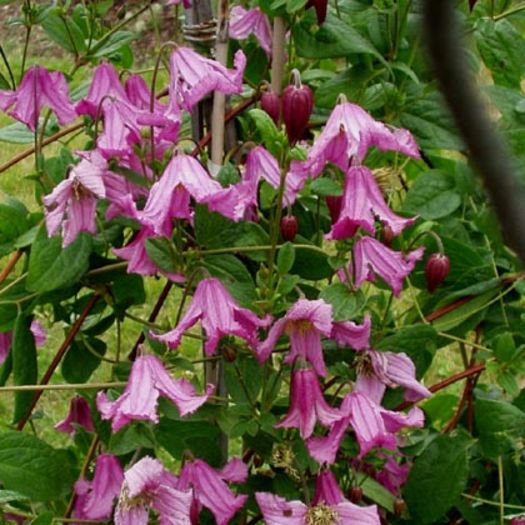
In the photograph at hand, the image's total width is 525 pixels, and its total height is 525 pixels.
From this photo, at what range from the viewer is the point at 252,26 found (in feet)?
3.49

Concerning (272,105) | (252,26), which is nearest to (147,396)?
(272,105)

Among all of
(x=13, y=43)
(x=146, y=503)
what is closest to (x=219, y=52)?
(x=146, y=503)

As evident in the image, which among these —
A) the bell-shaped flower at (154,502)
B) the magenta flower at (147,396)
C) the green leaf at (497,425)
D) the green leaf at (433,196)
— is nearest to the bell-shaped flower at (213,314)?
the magenta flower at (147,396)

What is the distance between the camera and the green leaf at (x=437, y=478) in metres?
1.12

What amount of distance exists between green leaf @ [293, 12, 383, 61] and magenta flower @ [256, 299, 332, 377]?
0.80 ft

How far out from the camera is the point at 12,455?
1016 mm

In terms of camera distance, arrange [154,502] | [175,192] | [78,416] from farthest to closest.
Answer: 1. [78,416]
2. [154,502]
3. [175,192]

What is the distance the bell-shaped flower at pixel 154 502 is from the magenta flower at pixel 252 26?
41cm

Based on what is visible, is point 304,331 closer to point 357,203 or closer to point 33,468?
point 357,203

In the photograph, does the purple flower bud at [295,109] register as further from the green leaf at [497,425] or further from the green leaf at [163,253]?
the green leaf at [497,425]

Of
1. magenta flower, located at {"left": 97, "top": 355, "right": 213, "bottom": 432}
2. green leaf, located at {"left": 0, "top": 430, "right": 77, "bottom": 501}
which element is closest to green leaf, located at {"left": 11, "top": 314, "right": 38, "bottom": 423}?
green leaf, located at {"left": 0, "top": 430, "right": 77, "bottom": 501}

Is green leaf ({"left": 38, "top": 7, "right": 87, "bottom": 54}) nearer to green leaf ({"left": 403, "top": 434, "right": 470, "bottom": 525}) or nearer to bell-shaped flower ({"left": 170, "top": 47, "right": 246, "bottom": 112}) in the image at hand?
bell-shaped flower ({"left": 170, "top": 47, "right": 246, "bottom": 112})

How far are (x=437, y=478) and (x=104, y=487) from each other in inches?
13.4

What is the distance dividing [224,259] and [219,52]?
0.65 feet
